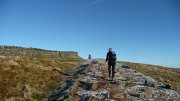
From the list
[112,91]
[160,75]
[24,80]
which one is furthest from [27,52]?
[112,91]

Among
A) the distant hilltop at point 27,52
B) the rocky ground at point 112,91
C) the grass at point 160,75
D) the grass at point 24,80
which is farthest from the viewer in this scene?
the distant hilltop at point 27,52

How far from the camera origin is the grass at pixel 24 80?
23891mm

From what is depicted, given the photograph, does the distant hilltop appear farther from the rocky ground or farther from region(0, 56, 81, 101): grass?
the rocky ground

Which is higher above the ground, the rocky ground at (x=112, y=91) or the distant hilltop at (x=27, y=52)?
the distant hilltop at (x=27, y=52)

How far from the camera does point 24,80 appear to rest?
90.7ft

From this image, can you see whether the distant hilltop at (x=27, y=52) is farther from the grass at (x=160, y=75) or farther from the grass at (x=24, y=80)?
the grass at (x=24, y=80)

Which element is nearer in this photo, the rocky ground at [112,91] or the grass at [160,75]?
the rocky ground at [112,91]

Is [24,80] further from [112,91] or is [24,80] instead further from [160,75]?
[160,75]

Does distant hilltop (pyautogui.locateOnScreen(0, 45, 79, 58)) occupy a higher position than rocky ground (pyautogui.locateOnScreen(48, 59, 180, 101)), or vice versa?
distant hilltop (pyautogui.locateOnScreen(0, 45, 79, 58))

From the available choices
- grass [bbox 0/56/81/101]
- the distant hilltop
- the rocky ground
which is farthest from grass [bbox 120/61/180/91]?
the distant hilltop

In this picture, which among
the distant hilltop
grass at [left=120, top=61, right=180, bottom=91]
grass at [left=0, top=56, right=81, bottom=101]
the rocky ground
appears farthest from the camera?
the distant hilltop

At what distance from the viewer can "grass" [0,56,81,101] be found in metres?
23.9

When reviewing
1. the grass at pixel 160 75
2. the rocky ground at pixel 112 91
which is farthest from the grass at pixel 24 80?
the grass at pixel 160 75

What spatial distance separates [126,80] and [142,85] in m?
2.36
